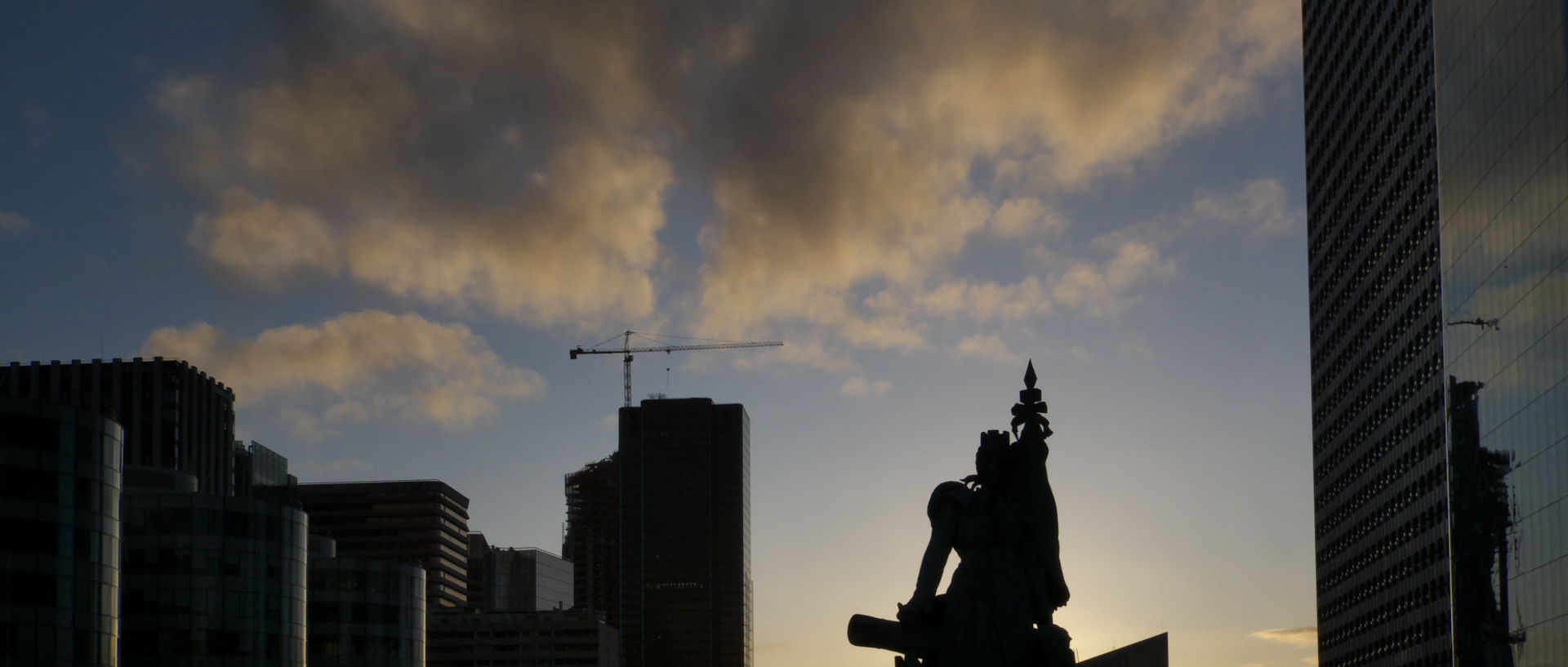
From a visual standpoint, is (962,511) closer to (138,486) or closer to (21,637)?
(21,637)

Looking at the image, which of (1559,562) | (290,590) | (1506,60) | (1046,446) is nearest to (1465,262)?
(1506,60)

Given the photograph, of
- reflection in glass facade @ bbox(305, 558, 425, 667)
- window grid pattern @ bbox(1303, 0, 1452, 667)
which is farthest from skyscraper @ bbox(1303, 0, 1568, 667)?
reflection in glass facade @ bbox(305, 558, 425, 667)

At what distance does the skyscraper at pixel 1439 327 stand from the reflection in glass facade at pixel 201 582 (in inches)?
2383

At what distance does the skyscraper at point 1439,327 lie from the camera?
8881 centimetres

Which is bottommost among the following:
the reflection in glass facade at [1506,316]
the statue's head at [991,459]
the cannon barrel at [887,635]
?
the cannon barrel at [887,635]

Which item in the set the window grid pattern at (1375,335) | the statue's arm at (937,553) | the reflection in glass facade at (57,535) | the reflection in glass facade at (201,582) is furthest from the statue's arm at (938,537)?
the window grid pattern at (1375,335)

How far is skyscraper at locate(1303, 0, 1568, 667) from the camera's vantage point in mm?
88812

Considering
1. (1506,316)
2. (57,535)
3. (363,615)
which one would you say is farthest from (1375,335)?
(57,535)

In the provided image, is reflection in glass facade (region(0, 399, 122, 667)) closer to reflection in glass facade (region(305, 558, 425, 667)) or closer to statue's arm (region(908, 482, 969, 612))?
reflection in glass facade (region(305, 558, 425, 667))

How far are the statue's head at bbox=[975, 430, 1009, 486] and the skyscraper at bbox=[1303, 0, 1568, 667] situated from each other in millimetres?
65480

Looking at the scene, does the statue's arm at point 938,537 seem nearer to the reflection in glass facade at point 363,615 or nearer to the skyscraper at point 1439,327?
the skyscraper at point 1439,327

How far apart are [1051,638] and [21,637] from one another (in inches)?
2066

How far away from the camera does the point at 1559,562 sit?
8725 cm

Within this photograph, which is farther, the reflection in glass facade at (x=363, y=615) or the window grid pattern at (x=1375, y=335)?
the window grid pattern at (x=1375, y=335)
